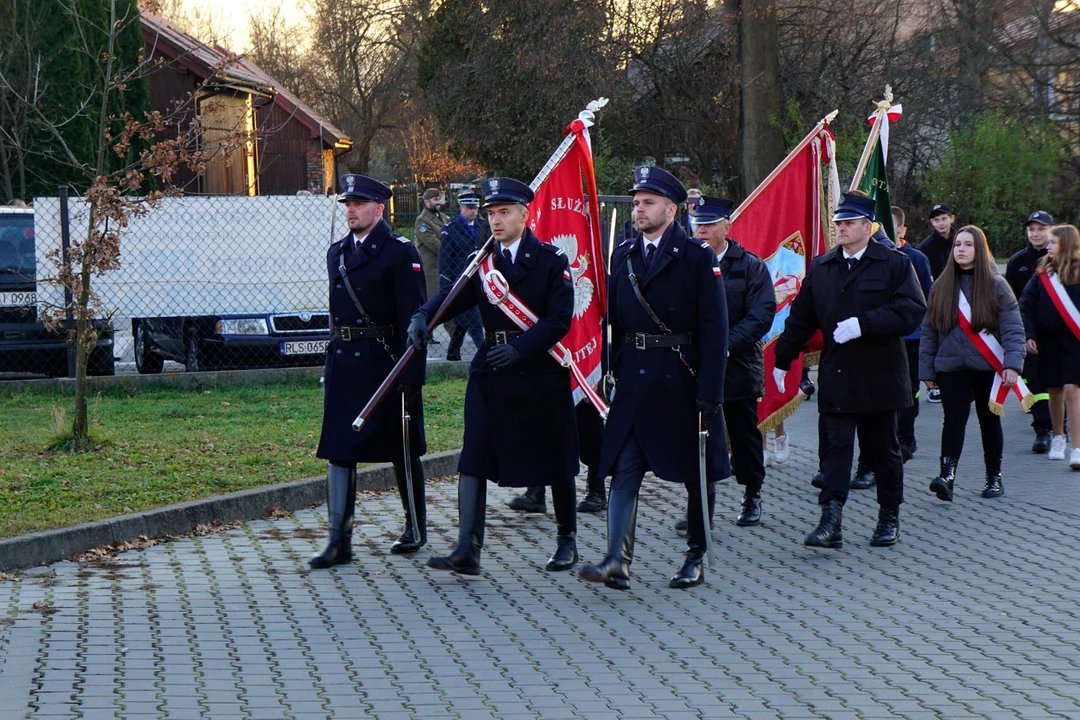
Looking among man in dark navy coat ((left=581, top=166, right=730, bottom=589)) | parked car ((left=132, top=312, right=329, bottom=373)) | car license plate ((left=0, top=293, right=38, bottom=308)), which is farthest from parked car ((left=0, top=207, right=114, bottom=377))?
man in dark navy coat ((left=581, top=166, right=730, bottom=589))

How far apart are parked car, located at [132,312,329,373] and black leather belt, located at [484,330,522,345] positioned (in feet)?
28.9

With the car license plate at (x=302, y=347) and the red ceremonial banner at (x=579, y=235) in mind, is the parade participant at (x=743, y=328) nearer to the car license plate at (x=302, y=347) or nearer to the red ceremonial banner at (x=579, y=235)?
the red ceremonial banner at (x=579, y=235)

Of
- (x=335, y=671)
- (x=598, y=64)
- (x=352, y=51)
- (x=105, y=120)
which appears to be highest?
(x=352, y=51)

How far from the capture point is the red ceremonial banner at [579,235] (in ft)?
30.2

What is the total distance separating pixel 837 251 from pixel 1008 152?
17.9 m

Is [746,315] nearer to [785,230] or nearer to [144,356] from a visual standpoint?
[785,230]

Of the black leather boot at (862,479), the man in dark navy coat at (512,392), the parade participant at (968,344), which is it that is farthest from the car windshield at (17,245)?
the parade participant at (968,344)

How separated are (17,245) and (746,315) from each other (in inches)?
375

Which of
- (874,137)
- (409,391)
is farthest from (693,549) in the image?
(874,137)

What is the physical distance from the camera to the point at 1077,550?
799cm

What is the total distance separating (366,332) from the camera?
7.63 meters

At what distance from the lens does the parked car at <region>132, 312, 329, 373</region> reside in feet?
51.4

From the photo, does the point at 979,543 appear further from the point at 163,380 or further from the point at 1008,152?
the point at 1008,152

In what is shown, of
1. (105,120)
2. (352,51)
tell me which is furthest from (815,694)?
(352,51)
